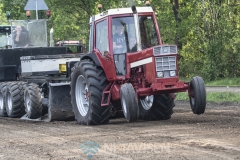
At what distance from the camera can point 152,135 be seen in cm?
1026

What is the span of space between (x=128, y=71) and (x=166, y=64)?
83cm

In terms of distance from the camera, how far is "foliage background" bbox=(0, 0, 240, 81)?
30.9 metres

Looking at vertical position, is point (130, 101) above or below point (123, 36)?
below

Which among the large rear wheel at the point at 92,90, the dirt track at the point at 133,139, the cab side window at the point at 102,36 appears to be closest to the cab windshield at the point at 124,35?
the cab side window at the point at 102,36

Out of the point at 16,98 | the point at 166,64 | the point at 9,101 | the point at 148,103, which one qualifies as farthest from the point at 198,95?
the point at 9,101

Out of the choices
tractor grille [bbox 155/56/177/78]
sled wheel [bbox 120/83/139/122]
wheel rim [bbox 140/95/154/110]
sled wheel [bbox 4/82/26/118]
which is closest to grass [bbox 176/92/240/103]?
wheel rim [bbox 140/95/154/110]

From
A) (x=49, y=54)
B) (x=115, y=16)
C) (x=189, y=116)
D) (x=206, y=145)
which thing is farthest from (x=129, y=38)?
(x=49, y=54)

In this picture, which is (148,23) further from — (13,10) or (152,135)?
(13,10)

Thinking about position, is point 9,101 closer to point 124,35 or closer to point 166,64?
point 124,35

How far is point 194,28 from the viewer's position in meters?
32.1

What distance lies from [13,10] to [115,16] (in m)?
33.2

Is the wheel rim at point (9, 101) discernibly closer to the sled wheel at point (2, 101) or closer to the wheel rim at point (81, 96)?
the sled wheel at point (2, 101)

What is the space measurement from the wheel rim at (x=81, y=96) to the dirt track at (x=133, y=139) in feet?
1.33

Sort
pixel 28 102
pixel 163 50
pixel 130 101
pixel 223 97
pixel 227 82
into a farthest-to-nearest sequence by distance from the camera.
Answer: pixel 227 82, pixel 223 97, pixel 28 102, pixel 163 50, pixel 130 101
